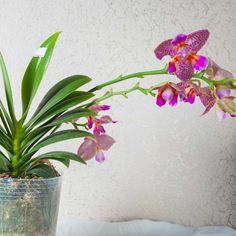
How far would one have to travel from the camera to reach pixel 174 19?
1.51 metres

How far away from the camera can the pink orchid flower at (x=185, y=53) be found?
35.1 inches

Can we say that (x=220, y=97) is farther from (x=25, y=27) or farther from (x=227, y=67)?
(x=25, y=27)

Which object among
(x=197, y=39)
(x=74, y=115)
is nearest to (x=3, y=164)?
(x=74, y=115)

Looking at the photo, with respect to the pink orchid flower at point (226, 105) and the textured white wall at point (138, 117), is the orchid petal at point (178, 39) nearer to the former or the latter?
the pink orchid flower at point (226, 105)

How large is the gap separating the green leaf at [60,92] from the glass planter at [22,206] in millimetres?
136

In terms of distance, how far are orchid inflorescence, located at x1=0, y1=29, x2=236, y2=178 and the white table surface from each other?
47 centimetres

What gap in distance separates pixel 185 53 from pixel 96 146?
321 millimetres

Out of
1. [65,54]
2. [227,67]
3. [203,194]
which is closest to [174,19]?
[227,67]

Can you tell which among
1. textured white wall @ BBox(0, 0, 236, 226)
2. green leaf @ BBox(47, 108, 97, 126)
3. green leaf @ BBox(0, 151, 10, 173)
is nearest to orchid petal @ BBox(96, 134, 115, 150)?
green leaf @ BBox(47, 108, 97, 126)

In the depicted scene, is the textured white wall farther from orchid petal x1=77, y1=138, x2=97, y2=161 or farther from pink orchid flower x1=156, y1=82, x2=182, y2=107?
pink orchid flower x1=156, y1=82, x2=182, y2=107

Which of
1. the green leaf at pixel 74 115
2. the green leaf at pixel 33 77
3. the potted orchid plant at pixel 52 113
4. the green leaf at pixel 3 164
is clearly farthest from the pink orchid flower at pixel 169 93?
the green leaf at pixel 3 164

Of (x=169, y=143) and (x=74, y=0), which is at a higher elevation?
(x=74, y=0)

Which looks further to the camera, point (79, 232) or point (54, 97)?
point (79, 232)

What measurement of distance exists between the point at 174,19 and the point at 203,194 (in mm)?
601
